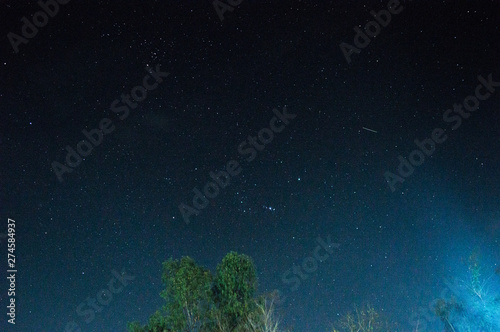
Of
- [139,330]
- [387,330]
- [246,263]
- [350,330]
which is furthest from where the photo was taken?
[387,330]

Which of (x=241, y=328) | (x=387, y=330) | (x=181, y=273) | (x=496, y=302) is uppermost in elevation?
(x=181, y=273)

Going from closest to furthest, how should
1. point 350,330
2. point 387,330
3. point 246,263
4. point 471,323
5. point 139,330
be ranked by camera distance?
point 139,330 → point 246,263 → point 350,330 → point 387,330 → point 471,323

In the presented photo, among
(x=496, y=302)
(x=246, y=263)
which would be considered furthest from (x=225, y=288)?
(x=496, y=302)

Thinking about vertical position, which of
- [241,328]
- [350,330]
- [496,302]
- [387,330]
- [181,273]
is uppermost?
[181,273]

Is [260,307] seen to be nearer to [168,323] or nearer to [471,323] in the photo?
[168,323]

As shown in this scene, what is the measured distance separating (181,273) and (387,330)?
61.2ft

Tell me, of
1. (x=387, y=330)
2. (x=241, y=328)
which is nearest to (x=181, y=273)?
(x=241, y=328)

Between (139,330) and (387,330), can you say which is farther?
(387,330)

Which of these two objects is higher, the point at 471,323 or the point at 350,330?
the point at 350,330

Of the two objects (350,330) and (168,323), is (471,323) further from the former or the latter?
(168,323)

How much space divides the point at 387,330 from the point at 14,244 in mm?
24700

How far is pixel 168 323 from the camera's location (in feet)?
64.4

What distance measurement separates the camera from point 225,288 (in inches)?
814

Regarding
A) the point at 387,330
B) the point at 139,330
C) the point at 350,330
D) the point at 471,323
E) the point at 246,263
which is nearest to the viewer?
the point at 139,330
